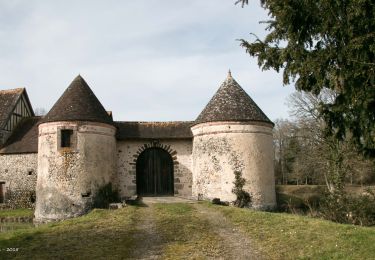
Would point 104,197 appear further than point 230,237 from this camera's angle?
Yes

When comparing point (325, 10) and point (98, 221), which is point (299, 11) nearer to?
point (325, 10)

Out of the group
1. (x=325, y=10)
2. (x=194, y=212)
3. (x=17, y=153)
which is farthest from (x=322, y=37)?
(x=17, y=153)

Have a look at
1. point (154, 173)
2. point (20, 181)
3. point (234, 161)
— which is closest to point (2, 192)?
point (20, 181)

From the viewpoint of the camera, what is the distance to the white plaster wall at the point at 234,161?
55.9 ft

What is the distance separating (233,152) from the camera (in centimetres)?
1714

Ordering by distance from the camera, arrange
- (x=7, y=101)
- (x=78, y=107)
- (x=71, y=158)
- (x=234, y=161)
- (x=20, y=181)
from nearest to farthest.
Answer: (x=71, y=158)
(x=234, y=161)
(x=78, y=107)
(x=20, y=181)
(x=7, y=101)

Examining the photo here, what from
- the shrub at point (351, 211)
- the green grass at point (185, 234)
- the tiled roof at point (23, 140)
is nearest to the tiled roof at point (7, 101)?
the tiled roof at point (23, 140)

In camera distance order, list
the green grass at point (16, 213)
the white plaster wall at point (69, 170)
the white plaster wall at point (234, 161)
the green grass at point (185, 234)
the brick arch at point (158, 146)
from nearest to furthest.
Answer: the green grass at point (185, 234), the white plaster wall at point (69, 170), the white plaster wall at point (234, 161), the green grass at point (16, 213), the brick arch at point (158, 146)

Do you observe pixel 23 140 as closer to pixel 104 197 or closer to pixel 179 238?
pixel 104 197

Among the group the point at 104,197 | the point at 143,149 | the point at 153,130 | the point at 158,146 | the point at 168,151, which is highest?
the point at 153,130

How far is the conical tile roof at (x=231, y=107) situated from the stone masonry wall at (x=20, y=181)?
9036 millimetres

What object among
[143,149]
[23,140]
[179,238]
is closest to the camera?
[179,238]

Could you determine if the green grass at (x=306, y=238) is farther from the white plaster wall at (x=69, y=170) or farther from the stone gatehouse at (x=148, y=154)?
the white plaster wall at (x=69, y=170)

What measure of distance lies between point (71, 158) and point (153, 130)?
4.55m
